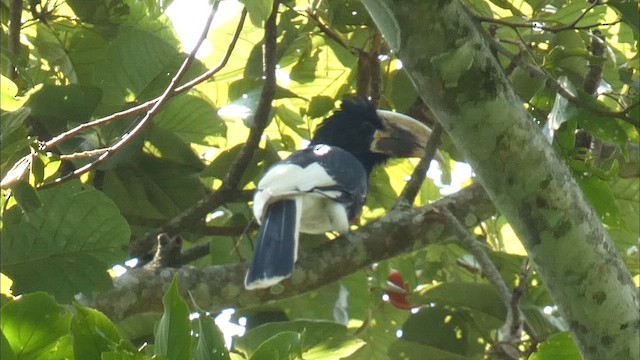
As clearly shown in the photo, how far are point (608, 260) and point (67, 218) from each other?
1.23 metres

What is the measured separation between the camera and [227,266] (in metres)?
3.05

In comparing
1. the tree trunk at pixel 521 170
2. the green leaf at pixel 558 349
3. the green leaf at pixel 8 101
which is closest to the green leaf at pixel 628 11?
the tree trunk at pixel 521 170

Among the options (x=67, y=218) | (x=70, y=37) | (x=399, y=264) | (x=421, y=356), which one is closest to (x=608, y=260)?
(x=421, y=356)

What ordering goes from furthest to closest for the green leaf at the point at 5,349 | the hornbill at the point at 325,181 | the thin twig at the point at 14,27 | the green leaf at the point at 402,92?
the green leaf at the point at 402,92 < the hornbill at the point at 325,181 < the thin twig at the point at 14,27 < the green leaf at the point at 5,349

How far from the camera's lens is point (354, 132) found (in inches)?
192

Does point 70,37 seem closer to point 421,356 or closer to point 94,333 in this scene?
point 421,356

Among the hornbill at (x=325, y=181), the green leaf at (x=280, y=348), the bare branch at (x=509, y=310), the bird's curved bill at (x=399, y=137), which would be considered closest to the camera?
the green leaf at (x=280, y=348)

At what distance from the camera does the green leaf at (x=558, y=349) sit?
6.65 ft

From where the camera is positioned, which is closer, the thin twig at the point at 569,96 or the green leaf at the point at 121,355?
the green leaf at the point at 121,355

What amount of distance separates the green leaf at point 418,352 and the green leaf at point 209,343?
1.45 meters

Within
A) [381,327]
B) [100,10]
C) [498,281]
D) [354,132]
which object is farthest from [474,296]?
[354,132]

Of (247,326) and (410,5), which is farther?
(247,326)

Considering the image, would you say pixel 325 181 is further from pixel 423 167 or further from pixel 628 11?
pixel 628 11

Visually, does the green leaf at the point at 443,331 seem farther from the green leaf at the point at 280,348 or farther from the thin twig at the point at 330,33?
the green leaf at the point at 280,348
